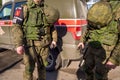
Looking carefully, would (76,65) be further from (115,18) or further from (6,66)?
(115,18)

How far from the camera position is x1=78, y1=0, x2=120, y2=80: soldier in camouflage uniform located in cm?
407

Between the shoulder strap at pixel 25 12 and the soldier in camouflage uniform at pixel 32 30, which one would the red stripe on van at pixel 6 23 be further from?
the shoulder strap at pixel 25 12

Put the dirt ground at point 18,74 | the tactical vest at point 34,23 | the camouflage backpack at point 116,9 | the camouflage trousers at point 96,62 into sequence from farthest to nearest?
the dirt ground at point 18,74, the tactical vest at point 34,23, the camouflage trousers at point 96,62, the camouflage backpack at point 116,9

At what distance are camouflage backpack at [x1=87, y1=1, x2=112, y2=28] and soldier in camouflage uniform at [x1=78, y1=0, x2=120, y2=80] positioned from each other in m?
0.09

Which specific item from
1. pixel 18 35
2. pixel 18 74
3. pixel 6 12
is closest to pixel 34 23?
pixel 18 35

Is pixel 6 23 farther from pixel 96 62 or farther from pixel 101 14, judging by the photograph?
Answer: pixel 101 14

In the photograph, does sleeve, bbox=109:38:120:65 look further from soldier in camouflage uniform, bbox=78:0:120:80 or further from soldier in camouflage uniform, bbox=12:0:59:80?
soldier in camouflage uniform, bbox=12:0:59:80

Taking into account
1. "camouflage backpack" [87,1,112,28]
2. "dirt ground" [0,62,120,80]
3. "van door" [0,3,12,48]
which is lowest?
"dirt ground" [0,62,120,80]

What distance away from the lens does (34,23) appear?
4477 mm

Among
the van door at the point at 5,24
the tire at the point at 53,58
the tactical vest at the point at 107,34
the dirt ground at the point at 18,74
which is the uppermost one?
the tactical vest at the point at 107,34

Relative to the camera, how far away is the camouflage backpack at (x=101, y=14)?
391cm

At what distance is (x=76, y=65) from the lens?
7492 mm

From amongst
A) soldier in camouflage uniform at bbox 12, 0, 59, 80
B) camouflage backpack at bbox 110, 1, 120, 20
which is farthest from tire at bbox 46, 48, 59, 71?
camouflage backpack at bbox 110, 1, 120, 20

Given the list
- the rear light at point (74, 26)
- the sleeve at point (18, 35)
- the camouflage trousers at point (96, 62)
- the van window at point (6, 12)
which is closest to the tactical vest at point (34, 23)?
the sleeve at point (18, 35)
